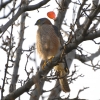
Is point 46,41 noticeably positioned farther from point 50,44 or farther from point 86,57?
point 86,57

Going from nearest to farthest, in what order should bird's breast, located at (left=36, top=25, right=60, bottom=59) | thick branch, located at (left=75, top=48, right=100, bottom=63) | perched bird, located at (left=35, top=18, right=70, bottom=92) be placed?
perched bird, located at (left=35, top=18, right=70, bottom=92) → bird's breast, located at (left=36, top=25, right=60, bottom=59) → thick branch, located at (left=75, top=48, right=100, bottom=63)

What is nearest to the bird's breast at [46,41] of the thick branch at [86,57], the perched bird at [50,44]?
the perched bird at [50,44]

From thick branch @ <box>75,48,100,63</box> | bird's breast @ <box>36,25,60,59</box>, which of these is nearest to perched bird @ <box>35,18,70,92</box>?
bird's breast @ <box>36,25,60,59</box>

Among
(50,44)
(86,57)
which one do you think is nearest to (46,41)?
(50,44)

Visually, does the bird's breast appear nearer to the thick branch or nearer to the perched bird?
the perched bird

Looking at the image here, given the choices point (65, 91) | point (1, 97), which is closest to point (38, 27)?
point (65, 91)

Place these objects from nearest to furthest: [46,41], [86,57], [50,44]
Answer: [50,44], [46,41], [86,57]

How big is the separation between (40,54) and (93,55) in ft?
5.79

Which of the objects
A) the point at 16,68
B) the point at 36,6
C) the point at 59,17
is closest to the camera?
the point at 36,6

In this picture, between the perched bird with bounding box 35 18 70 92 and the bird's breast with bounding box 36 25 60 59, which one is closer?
the perched bird with bounding box 35 18 70 92

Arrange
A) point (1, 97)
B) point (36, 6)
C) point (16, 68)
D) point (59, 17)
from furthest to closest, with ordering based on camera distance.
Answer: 1. point (59, 17)
2. point (16, 68)
3. point (1, 97)
4. point (36, 6)

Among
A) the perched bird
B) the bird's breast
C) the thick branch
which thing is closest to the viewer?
the perched bird

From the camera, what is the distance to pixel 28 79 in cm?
421

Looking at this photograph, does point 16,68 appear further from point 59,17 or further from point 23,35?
point 59,17
